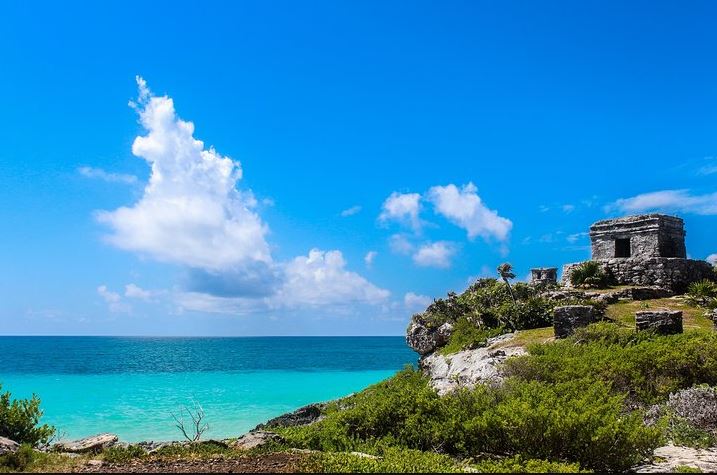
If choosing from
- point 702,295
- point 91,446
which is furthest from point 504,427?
point 702,295

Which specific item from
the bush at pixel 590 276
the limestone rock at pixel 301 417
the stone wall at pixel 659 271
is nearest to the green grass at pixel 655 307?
the stone wall at pixel 659 271

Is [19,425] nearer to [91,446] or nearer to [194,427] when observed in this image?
[91,446]

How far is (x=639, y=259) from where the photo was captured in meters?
28.2

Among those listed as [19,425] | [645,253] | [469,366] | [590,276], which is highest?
[645,253]

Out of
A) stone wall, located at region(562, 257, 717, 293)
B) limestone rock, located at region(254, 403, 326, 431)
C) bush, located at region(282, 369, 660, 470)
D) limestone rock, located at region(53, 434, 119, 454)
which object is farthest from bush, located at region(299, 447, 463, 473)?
stone wall, located at region(562, 257, 717, 293)

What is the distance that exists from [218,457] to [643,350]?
11542mm

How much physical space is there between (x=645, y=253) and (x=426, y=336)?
14.2 metres

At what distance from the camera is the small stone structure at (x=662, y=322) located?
16.4 m

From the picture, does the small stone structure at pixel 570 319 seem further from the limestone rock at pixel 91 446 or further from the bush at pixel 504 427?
the limestone rock at pixel 91 446

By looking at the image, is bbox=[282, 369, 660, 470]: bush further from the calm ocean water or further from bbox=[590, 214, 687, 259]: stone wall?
bbox=[590, 214, 687, 259]: stone wall

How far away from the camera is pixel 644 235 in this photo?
29.7m

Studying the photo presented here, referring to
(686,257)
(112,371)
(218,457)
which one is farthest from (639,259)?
(112,371)

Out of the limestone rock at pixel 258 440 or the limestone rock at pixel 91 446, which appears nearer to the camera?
the limestone rock at pixel 258 440

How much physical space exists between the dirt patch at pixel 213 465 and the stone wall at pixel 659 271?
80.2 feet
